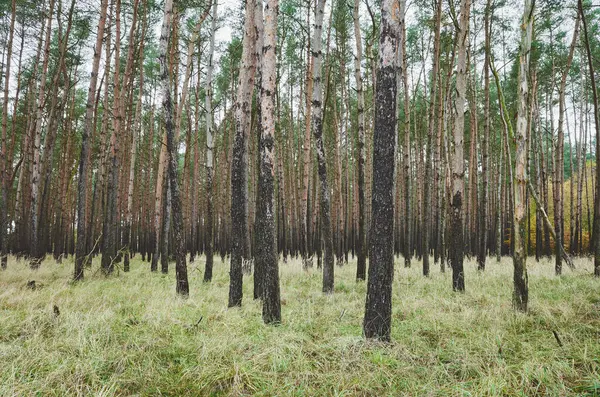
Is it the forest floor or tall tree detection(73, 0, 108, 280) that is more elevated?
tall tree detection(73, 0, 108, 280)

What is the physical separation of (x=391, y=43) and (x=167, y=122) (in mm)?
4109

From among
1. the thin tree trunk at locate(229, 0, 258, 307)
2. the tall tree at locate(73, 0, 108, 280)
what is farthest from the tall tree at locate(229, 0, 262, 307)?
the tall tree at locate(73, 0, 108, 280)

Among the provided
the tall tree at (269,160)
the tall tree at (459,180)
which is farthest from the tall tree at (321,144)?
the tall tree at (459,180)

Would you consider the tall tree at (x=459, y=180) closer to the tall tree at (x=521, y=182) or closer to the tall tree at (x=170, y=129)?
the tall tree at (x=521, y=182)

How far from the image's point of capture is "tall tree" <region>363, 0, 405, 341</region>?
3.44m

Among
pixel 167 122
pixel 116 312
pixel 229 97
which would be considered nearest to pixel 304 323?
pixel 116 312

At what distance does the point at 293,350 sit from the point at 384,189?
1.83m

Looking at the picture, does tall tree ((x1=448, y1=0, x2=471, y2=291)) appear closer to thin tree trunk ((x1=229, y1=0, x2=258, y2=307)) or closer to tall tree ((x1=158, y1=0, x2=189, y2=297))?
thin tree trunk ((x1=229, y1=0, x2=258, y2=307))

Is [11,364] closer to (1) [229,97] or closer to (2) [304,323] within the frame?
(2) [304,323]

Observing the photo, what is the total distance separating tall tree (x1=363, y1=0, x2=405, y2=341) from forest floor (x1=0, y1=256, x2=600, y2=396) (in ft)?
1.07

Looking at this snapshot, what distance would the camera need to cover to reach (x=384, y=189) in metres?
3.43

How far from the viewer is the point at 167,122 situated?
19.3ft

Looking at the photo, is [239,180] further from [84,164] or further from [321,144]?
[84,164]

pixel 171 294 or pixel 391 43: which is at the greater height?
pixel 391 43
